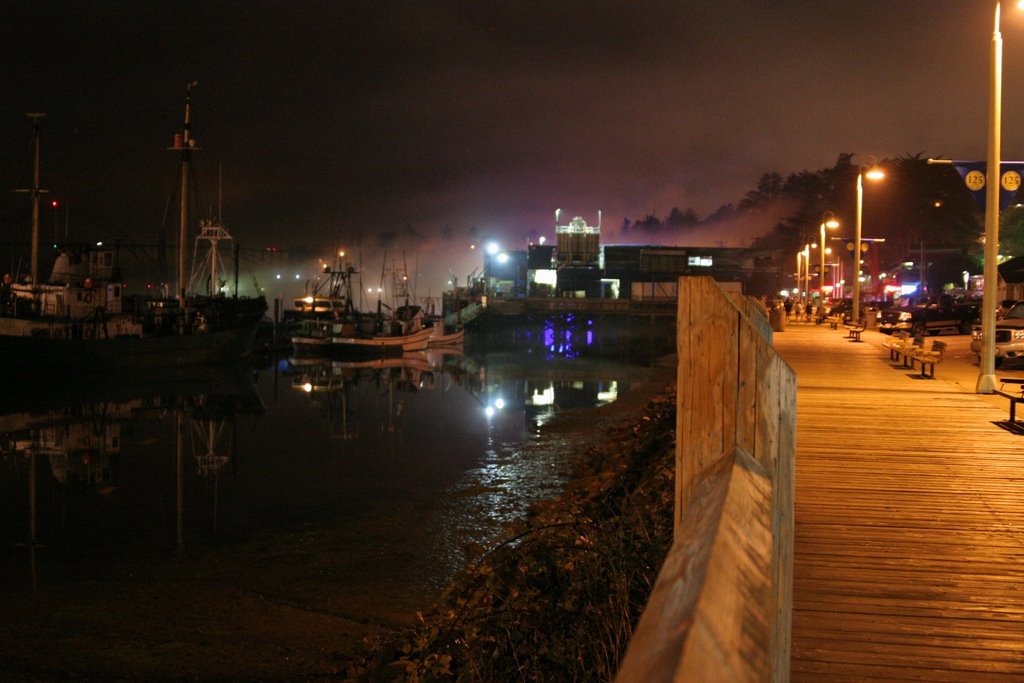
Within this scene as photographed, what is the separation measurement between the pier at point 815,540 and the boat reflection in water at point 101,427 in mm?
11014

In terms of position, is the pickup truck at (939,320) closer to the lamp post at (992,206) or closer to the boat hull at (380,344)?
the lamp post at (992,206)

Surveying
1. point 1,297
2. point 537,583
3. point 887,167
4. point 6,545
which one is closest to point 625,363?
point 1,297

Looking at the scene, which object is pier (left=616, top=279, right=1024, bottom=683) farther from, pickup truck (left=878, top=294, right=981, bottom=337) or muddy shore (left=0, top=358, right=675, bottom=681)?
pickup truck (left=878, top=294, right=981, bottom=337)

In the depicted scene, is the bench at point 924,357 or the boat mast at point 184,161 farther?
the boat mast at point 184,161

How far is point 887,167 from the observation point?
108 meters

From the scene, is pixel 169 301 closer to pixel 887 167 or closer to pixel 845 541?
pixel 845 541

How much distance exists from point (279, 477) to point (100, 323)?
124 feet

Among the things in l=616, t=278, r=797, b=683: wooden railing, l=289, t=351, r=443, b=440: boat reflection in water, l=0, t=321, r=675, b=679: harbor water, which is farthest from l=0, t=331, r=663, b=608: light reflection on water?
l=616, t=278, r=797, b=683: wooden railing

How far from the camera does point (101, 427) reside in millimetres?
30656

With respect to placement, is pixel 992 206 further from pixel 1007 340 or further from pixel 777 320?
pixel 777 320

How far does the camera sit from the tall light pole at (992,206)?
16219 millimetres

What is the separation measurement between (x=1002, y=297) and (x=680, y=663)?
5412 cm

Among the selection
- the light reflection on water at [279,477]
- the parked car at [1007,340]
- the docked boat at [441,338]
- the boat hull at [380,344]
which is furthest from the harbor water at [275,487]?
the docked boat at [441,338]

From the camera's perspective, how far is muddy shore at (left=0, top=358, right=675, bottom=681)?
1001 centimetres
